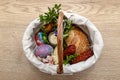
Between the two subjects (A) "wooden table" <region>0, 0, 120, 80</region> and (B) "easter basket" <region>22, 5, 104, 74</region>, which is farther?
(A) "wooden table" <region>0, 0, 120, 80</region>

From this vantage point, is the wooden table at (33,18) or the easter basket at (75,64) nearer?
A: the easter basket at (75,64)

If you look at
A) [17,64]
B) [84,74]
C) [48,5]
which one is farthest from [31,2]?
[84,74]

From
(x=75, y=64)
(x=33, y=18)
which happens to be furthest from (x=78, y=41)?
(x=33, y=18)

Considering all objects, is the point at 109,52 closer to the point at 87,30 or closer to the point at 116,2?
the point at 87,30
